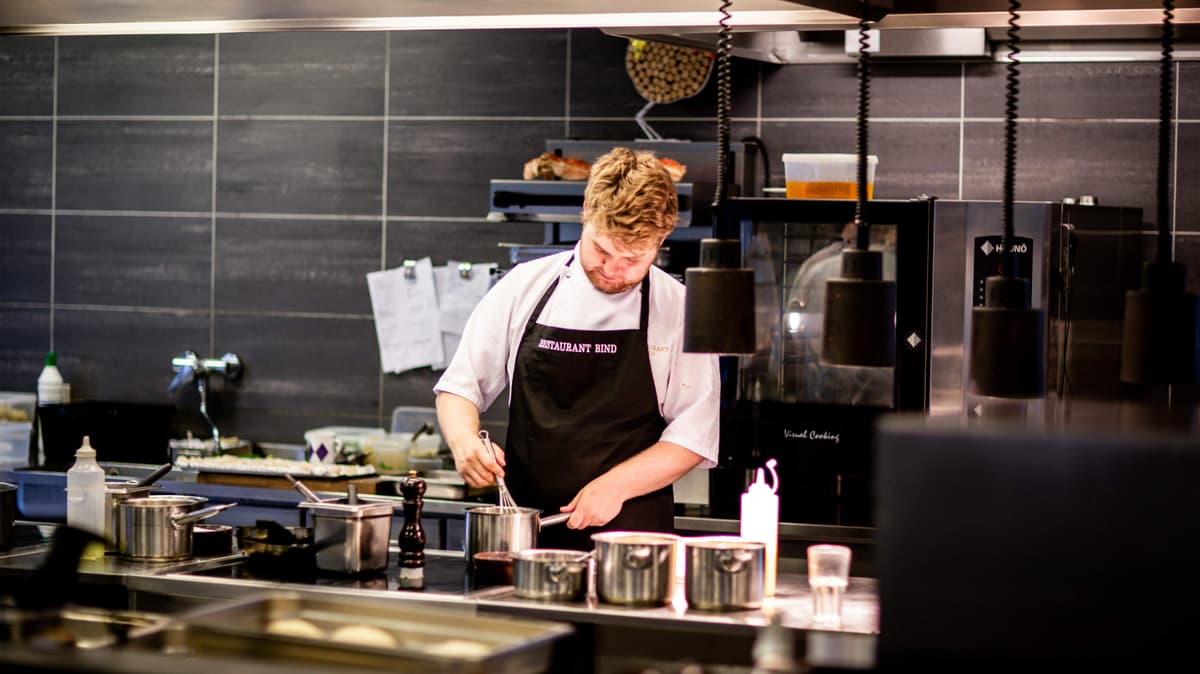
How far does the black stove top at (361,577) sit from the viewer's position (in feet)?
10.5

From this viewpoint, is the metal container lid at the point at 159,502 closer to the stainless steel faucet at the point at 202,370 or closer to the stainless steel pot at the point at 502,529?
the stainless steel pot at the point at 502,529

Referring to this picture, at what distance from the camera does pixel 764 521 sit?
316 centimetres

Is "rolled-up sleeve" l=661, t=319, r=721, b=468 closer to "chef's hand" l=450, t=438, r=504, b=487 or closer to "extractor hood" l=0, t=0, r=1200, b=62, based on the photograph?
"chef's hand" l=450, t=438, r=504, b=487

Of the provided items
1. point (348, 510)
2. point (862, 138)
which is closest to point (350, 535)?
point (348, 510)

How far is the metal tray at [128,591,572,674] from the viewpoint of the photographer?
2.20m

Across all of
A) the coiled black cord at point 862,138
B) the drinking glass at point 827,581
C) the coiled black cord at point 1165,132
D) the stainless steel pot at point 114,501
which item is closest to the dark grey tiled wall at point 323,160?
the stainless steel pot at point 114,501

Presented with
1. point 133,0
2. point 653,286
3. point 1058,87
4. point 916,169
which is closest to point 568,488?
point 653,286

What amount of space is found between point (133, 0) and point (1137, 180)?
11.8 feet

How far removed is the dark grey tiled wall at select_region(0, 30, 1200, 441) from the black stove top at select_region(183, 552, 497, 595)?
2.56m

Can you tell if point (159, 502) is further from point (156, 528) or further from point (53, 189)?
point (53, 189)

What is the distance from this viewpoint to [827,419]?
4859mm

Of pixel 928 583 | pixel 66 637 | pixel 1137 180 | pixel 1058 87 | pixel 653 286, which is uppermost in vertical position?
pixel 1058 87

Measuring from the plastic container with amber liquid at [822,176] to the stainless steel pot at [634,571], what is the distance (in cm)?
215

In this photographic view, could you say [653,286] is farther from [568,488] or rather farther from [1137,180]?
[1137,180]
